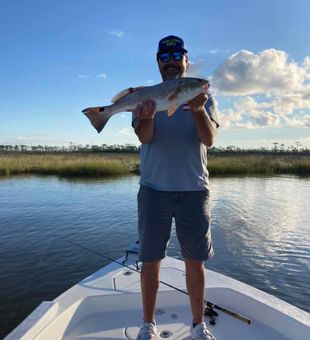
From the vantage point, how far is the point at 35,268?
25.7ft

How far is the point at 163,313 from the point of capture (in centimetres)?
379

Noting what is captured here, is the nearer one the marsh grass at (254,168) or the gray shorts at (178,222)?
the gray shorts at (178,222)

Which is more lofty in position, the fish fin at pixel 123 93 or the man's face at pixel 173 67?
the man's face at pixel 173 67

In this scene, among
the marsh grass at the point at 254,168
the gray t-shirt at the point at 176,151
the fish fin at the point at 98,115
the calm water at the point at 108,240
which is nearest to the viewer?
the gray t-shirt at the point at 176,151

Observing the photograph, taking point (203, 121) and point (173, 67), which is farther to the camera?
point (173, 67)

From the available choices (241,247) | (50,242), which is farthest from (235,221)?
(50,242)

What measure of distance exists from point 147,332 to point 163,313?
690 millimetres

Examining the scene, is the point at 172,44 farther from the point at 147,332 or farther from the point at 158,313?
the point at 158,313

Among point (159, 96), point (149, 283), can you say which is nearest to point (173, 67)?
point (159, 96)

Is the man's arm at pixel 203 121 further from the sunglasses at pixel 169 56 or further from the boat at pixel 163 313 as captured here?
the boat at pixel 163 313

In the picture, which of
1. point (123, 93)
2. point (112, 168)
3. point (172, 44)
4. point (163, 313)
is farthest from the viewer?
point (112, 168)

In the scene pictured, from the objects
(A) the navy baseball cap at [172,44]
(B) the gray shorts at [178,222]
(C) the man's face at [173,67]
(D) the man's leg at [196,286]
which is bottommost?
(D) the man's leg at [196,286]

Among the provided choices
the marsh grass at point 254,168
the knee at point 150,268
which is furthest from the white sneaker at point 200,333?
the marsh grass at point 254,168

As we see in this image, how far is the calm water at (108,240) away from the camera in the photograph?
705cm
